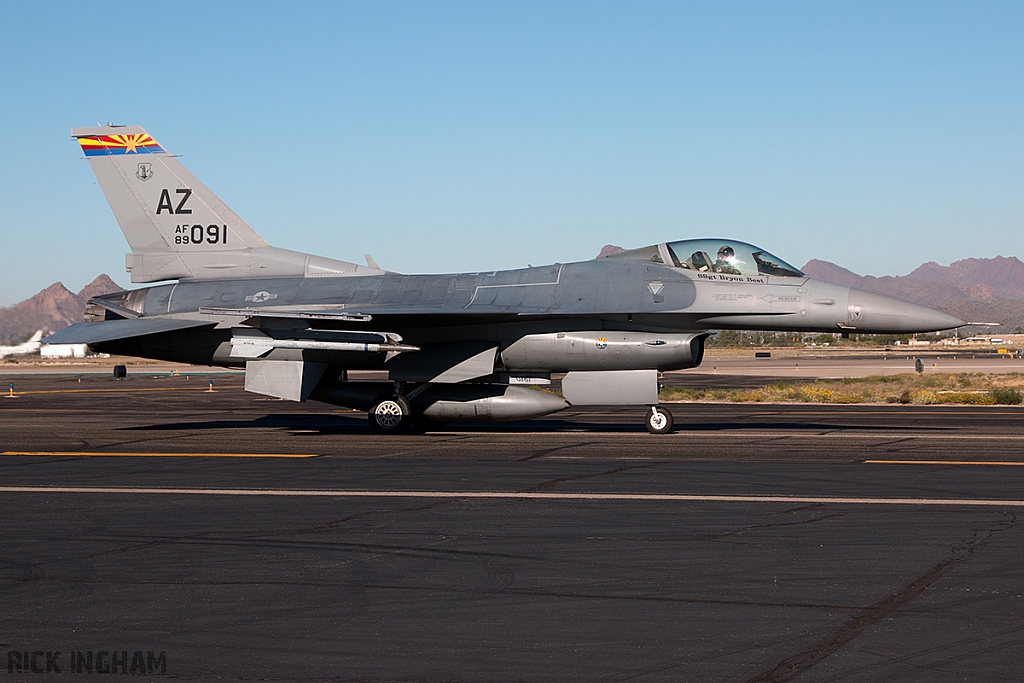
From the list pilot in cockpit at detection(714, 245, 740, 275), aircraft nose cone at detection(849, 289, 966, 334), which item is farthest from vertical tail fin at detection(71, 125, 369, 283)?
aircraft nose cone at detection(849, 289, 966, 334)

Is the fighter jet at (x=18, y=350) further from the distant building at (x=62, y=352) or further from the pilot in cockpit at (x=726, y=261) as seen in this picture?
the pilot in cockpit at (x=726, y=261)

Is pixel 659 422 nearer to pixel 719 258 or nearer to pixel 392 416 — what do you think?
pixel 719 258

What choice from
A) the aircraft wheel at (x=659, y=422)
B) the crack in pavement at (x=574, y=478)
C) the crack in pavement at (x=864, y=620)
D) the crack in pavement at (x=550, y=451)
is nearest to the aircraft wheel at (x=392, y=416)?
the crack in pavement at (x=550, y=451)

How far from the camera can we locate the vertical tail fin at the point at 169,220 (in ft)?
66.0

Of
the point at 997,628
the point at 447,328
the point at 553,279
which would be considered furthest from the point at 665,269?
the point at 997,628

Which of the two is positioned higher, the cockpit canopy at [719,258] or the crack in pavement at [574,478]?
the cockpit canopy at [719,258]

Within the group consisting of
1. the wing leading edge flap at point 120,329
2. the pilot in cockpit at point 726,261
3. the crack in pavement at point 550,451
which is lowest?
the crack in pavement at point 550,451

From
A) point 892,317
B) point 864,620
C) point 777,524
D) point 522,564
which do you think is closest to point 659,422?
point 892,317

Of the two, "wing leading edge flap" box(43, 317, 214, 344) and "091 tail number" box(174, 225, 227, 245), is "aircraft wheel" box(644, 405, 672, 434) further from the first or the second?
"091 tail number" box(174, 225, 227, 245)

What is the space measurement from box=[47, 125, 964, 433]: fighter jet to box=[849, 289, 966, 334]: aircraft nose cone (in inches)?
1.0

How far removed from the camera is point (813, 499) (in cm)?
977

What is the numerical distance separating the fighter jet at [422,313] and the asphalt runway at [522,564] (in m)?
3.32

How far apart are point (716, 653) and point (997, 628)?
1.66 meters

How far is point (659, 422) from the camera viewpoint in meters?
17.5
